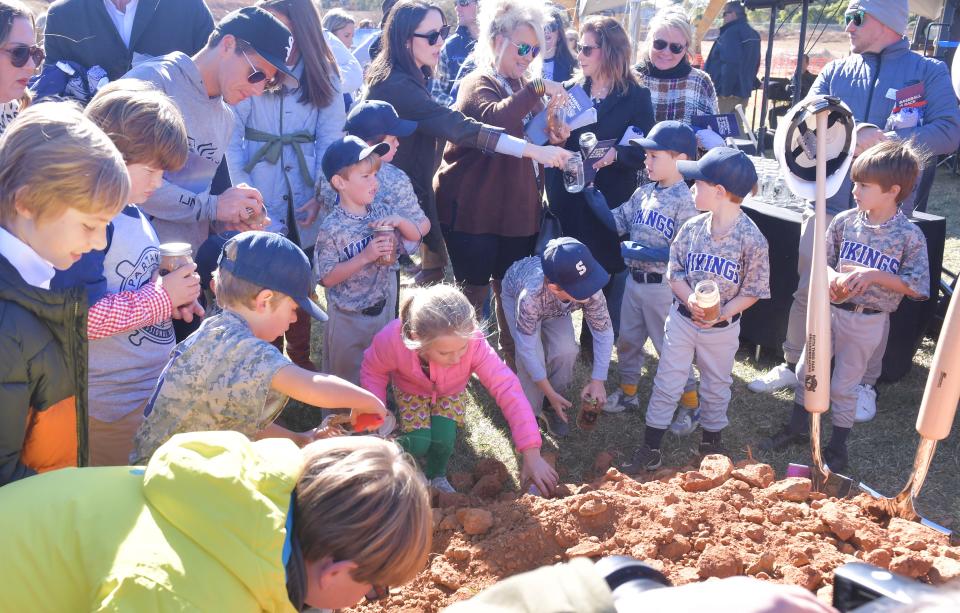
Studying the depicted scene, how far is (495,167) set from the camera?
14.8ft

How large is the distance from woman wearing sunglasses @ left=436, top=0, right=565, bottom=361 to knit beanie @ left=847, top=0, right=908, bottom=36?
1918 mm

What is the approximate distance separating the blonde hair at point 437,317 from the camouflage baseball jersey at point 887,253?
6.58 feet

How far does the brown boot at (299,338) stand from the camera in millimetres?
4508

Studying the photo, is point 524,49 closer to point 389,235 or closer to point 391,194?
point 391,194

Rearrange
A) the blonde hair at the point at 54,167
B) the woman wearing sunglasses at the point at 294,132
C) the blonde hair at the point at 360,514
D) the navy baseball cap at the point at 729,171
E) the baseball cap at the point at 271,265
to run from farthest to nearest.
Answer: the woman wearing sunglasses at the point at 294,132 < the navy baseball cap at the point at 729,171 < the baseball cap at the point at 271,265 < the blonde hair at the point at 54,167 < the blonde hair at the point at 360,514

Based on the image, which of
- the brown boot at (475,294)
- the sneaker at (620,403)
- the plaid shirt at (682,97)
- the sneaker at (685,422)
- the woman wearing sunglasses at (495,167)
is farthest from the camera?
the plaid shirt at (682,97)

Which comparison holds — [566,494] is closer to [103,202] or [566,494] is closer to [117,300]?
[117,300]

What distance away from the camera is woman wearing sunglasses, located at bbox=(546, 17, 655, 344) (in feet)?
15.9

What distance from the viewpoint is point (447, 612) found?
3.68 ft

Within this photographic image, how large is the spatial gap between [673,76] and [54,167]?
441 centimetres

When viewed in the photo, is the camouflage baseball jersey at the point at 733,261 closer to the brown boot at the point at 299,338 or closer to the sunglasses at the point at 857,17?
the sunglasses at the point at 857,17

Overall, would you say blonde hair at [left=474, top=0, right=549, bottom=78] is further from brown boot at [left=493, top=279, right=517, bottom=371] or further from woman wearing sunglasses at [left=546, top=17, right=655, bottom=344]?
brown boot at [left=493, top=279, right=517, bottom=371]

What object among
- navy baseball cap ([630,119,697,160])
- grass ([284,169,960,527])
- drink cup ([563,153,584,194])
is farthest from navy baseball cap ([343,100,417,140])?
grass ([284,169,960,527])

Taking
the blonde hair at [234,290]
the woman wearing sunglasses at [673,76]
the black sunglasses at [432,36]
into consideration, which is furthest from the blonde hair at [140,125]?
the woman wearing sunglasses at [673,76]
